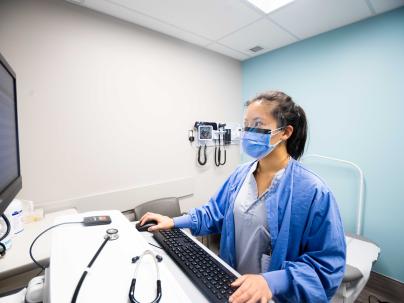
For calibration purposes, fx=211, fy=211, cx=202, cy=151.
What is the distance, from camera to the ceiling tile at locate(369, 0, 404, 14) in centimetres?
161

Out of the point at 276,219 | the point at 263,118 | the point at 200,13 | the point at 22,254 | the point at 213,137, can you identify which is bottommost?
the point at 22,254

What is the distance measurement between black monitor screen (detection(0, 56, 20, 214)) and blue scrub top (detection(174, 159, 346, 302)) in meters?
0.68

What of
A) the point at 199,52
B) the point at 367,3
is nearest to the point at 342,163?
the point at 367,3

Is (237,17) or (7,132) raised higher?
(237,17)

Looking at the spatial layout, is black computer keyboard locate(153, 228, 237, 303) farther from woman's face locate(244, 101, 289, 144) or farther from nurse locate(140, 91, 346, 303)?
woman's face locate(244, 101, 289, 144)

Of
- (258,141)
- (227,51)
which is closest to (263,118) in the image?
(258,141)

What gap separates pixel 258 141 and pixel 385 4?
1733 mm

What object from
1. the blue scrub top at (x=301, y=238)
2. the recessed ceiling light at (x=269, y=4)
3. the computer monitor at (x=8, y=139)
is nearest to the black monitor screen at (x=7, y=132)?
the computer monitor at (x=8, y=139)

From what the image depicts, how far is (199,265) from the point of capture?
2.33ft

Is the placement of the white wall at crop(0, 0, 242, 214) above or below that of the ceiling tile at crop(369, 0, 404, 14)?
below

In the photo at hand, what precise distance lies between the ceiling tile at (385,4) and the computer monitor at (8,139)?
7.67ft

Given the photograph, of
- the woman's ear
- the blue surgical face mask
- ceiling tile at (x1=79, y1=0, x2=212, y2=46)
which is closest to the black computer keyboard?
the blue surgical face mask

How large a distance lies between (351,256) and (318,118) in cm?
130

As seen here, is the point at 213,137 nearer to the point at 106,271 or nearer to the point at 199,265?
the point at 199,265
